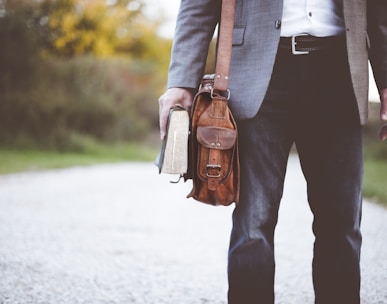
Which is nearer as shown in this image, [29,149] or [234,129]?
[234,129]

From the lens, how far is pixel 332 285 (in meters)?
2.07

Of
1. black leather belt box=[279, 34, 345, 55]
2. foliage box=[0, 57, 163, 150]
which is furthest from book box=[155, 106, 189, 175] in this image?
foliage box=[0, 57, 163, 150]

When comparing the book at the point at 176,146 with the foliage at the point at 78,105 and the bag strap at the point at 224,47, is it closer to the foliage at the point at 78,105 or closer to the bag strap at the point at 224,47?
the bag strap at the point at 224,47

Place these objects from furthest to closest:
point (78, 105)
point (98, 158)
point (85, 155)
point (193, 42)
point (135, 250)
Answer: point (78, 105)
point (85, 155)
point (98, 158)
point (135, 250)
point (193, 42)

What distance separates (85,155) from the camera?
17766mm

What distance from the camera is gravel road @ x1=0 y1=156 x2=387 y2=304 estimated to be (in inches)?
123

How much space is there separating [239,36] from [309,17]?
0.25 metres

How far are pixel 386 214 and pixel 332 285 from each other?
4.44 m

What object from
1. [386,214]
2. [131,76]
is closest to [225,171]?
[386,214]

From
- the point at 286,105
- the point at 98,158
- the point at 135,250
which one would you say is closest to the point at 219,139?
the point at 286,105

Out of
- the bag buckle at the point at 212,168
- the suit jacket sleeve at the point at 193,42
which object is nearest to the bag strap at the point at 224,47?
the suit jacket sleeve at the point at 193,42

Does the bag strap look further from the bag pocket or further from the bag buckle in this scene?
the bag buckle

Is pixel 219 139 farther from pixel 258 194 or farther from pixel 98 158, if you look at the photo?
pixel 98 158

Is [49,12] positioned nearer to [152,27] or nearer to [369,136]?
[152,27]
